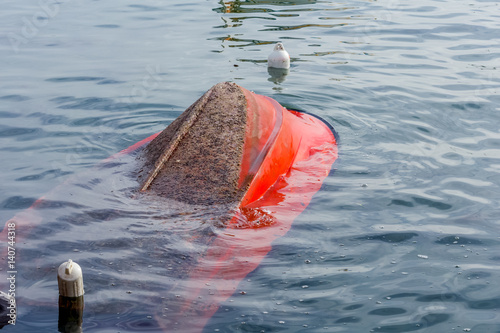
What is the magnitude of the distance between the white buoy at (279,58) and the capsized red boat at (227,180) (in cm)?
381

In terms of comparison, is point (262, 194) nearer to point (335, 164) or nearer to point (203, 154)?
point (203, 154)

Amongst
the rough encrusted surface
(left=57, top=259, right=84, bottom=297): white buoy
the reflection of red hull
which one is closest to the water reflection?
the reflection of red hull

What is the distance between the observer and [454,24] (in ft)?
47.2

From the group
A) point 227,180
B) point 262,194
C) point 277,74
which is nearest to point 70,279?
point 227,180

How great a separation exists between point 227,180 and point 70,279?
1.97 metres

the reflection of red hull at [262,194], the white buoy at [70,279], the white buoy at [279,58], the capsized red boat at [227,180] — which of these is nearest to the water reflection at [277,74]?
the white buoy at [279,58]

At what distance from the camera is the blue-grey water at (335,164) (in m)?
4.76

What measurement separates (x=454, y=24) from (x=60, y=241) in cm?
1172

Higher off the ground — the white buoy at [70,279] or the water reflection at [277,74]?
the water reflection at [277,74]

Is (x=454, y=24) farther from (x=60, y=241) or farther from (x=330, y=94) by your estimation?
(x=60, y=241)

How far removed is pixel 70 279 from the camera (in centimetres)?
434

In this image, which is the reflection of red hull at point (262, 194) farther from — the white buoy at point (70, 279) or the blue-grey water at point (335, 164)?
the white buoy at point (70, 279)

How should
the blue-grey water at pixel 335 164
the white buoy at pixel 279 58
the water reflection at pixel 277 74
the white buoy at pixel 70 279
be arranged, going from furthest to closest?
the white buoy at pixel 279 58 → the water reflection at pixel 277 74 → the blue-grey water at pixel 335 164 → the white buoy at pixel 70 279

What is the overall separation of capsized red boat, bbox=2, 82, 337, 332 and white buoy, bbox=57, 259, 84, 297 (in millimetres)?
611
